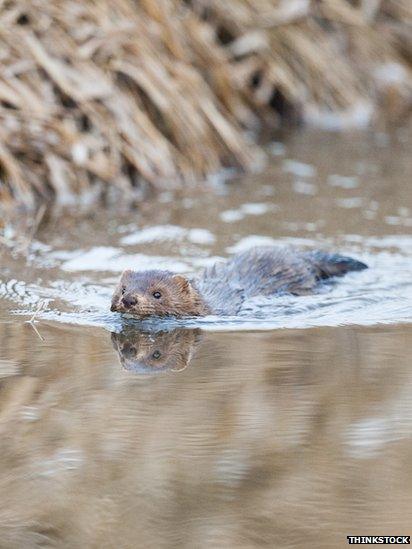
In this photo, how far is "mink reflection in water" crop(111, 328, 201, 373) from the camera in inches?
218

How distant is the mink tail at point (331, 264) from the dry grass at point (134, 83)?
88.6 inches

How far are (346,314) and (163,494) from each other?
2691 millimetres

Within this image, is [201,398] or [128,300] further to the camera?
[128,300]

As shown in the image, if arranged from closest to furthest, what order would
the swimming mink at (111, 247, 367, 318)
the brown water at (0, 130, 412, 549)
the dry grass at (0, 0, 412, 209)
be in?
the brown water at (0, 130, 412, 549), the swimming mink at (111, 247, 367, 318), the dry grass at (0, 0, 412, 209)

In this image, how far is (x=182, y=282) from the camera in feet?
20.8

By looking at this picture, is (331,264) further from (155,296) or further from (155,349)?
(155,349)

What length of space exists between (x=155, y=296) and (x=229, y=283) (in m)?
0.63

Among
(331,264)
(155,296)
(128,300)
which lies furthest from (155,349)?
(331,264)

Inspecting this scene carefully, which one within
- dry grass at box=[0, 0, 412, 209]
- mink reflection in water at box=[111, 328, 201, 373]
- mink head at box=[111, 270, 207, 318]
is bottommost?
mink reflection in water at box=[111, 328, 201, 373]

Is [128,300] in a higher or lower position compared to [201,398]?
higher

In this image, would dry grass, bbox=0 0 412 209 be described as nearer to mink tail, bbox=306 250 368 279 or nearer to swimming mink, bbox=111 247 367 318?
swimming mink, bbox=111 247 367 318

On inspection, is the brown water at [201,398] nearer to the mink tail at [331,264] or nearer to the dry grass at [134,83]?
the mink tail at [331,264]

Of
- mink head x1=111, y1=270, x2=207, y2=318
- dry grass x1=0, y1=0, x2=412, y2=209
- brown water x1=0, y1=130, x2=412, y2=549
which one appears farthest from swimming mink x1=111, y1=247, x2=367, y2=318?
dry grass x1=0, y1=0, x2=412, y2=209

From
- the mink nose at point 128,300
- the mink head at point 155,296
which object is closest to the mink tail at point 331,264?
the mink head at point 155,296
